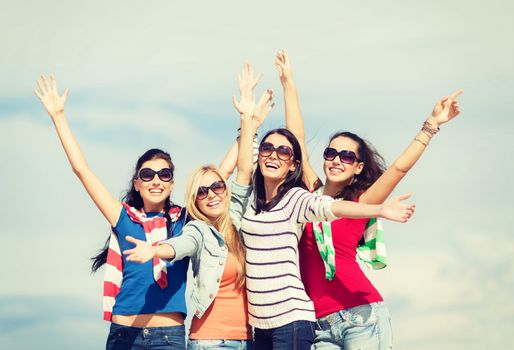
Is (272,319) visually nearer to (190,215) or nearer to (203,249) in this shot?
(203,249)

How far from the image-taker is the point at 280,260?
9023mm

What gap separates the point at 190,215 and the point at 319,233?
172 cm

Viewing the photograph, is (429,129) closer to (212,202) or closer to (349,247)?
(349,247)

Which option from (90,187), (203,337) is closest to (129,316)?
(203,337)

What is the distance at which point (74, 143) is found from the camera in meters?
10.2

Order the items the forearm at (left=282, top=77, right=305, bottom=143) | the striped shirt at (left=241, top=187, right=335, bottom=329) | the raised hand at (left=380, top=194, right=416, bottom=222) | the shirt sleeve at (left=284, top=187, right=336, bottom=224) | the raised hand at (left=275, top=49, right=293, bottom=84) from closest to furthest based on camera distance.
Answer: the raised hand at (left=380, top=194, right=416, bottom=222) < the shirt sleeve at (left=284, top=187, right=336, bottom=224) < the striped shirt at (left=241, top=187, right=335, bottom=329) < the forearm at (left=282, top=77, right=305, bottom=143) < the raised hand at (left=275, top=49, right=293, bottom=84)

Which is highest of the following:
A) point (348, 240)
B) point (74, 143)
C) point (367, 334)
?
point (74, 143)

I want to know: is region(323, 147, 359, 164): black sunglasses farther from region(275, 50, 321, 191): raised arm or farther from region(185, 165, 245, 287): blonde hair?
region(185, 165, 245, 287): blonde hair

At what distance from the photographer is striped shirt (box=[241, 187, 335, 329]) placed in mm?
8906

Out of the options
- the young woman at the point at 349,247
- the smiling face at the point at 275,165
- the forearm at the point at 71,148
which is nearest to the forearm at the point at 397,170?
the young woman at the point at 349,247

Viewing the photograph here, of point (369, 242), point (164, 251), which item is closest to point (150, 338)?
point (164, 251)

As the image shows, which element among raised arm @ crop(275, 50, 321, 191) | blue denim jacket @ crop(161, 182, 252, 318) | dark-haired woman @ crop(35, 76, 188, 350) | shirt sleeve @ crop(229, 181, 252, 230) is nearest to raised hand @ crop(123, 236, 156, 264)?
blue denim jacket @ crop(161, 182, 252, 318)

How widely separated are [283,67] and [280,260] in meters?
4.03

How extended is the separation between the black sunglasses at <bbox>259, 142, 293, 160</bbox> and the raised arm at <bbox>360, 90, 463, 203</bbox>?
106cm
